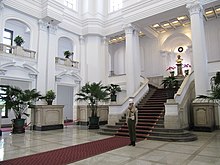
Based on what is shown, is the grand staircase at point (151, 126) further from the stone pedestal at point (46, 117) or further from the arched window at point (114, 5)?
the arched window at point (114, 5)

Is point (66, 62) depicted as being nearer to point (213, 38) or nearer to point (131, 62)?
point (131, 62)

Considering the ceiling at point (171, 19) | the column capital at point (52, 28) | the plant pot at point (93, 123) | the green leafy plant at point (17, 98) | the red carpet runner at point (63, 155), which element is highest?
the ceiling at point (171, 19)

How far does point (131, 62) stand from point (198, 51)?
4.95 metres

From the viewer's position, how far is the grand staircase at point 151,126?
27.6 feet

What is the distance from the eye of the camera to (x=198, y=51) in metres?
12.1

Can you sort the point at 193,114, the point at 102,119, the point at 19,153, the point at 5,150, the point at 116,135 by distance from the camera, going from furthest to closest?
the point at 102,119
the point at 193,114
the point at 116,135
the point at 5,150
the point at 19,153

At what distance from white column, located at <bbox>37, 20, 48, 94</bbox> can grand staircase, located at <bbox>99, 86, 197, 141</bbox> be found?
235 inches

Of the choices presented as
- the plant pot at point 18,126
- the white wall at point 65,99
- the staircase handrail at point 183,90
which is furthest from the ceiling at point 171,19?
the plant pot at point 18,126

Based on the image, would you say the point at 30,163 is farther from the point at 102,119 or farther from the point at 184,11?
the point at 184,11

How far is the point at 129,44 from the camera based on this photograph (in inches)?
615

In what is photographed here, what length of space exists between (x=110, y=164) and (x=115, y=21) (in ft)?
48.3

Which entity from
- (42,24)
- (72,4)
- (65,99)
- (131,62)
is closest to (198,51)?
(131,62)

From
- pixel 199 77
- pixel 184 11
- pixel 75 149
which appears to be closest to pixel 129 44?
pixel 184 11

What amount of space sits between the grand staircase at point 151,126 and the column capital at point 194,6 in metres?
5.69
